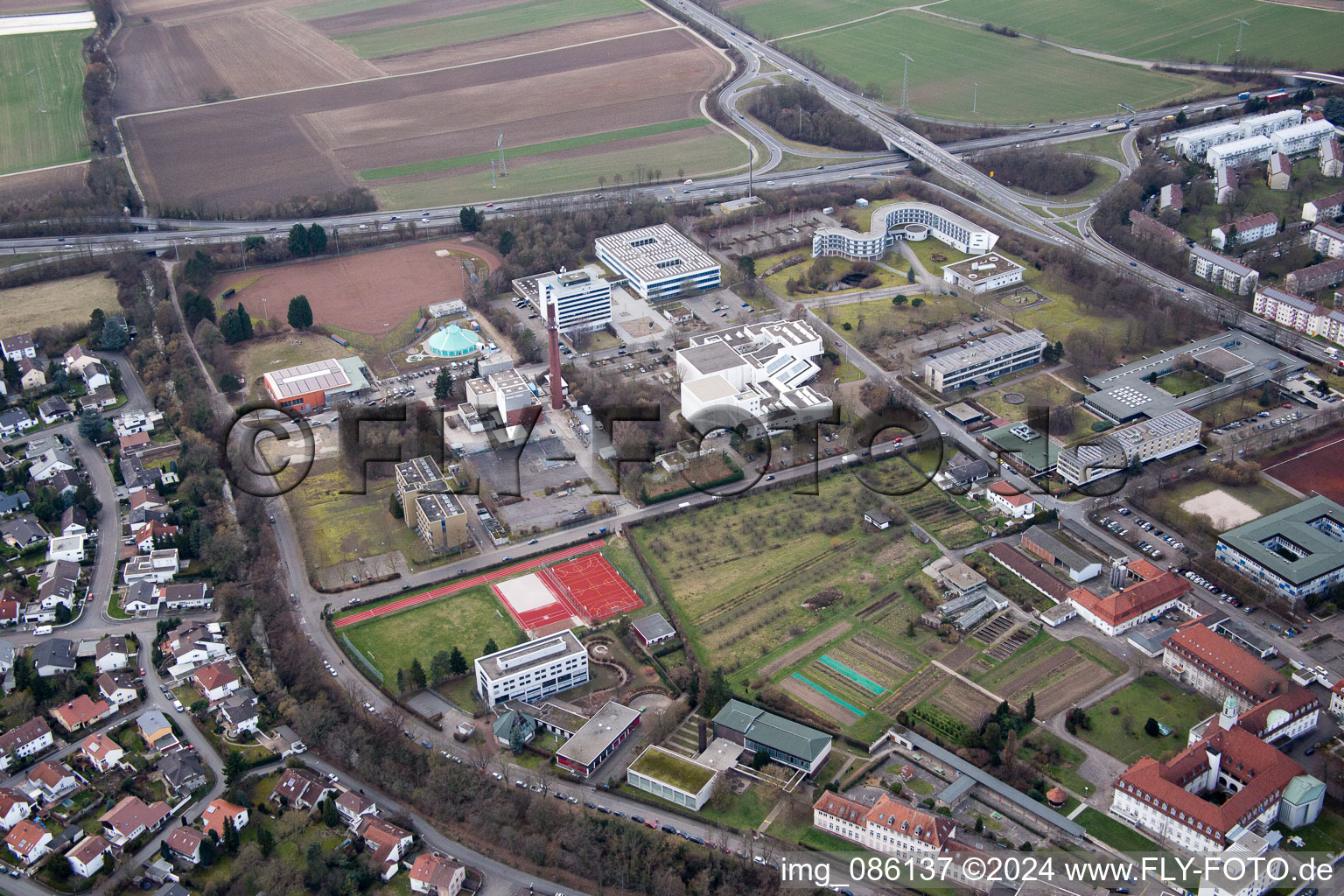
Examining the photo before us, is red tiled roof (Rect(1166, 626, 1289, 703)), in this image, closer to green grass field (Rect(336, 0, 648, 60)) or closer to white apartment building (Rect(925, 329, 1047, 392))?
white apartment building (Rect(925, 329, 1047, 392))

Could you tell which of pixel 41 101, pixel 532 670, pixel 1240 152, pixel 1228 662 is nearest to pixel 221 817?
pixel 532 670

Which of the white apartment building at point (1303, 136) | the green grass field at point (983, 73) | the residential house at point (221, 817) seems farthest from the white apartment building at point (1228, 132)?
the residential house at point (221, 817)

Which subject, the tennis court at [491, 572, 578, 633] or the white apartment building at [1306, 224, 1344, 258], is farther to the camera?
the white apartment building at [1306, 224, 1344, 258]

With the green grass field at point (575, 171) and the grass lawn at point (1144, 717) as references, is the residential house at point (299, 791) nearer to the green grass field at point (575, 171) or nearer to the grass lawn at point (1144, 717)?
the grass lawn at point (1144, 717)

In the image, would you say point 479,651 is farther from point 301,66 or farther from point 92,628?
point 301,66

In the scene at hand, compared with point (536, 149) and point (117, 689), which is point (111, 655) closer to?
point (117, 689)

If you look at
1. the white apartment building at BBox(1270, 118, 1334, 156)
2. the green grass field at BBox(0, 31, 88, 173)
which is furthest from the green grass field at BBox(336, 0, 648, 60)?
the white apartment building at BBox(1270, 118, 1334, 156)

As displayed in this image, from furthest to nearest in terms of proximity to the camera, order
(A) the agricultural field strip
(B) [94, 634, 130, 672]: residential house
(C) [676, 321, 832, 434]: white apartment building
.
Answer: (A) the agricultural field strip
(C) [676, 321, 832, 434]: white apartment building
(B) [94, 634, 130, 672]: residential house
